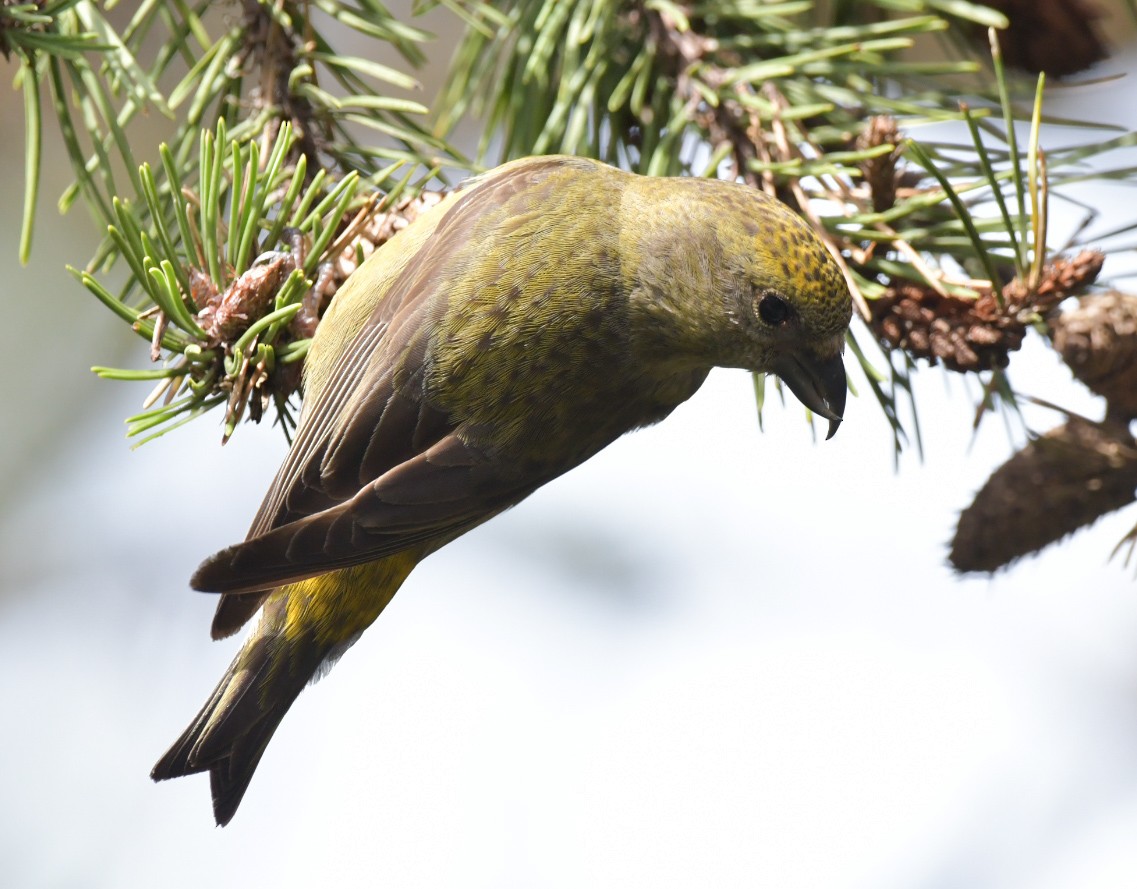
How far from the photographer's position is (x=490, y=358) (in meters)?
2.56

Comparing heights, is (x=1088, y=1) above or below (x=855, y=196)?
above

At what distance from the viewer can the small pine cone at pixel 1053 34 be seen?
8.77ft

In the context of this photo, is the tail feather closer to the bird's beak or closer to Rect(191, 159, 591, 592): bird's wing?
Rect(191, 159, 591, 592): bird's wing

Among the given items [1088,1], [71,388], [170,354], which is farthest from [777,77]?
[71,388]

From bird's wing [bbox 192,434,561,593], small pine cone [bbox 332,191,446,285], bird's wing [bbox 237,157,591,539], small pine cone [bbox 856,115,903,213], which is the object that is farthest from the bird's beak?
small pine cone [bbox 332,191,446,285]

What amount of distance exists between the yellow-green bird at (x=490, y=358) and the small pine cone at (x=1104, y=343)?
43 centimetres

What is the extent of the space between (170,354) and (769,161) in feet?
4.34

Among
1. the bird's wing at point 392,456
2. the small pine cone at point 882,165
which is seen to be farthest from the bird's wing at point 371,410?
the small pine cone at point 882,165

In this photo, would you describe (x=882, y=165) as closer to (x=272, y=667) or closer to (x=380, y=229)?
(x=380, y=229)

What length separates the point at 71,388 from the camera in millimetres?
5742

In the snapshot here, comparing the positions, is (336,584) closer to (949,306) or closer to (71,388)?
(949,306)

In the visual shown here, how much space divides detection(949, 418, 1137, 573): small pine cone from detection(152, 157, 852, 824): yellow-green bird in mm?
352

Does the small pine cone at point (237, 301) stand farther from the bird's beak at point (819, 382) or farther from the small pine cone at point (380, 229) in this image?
the bird's beak at point (819, 382)

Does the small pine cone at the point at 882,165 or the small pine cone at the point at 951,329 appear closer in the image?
the small pine cone at the point at 951,329
